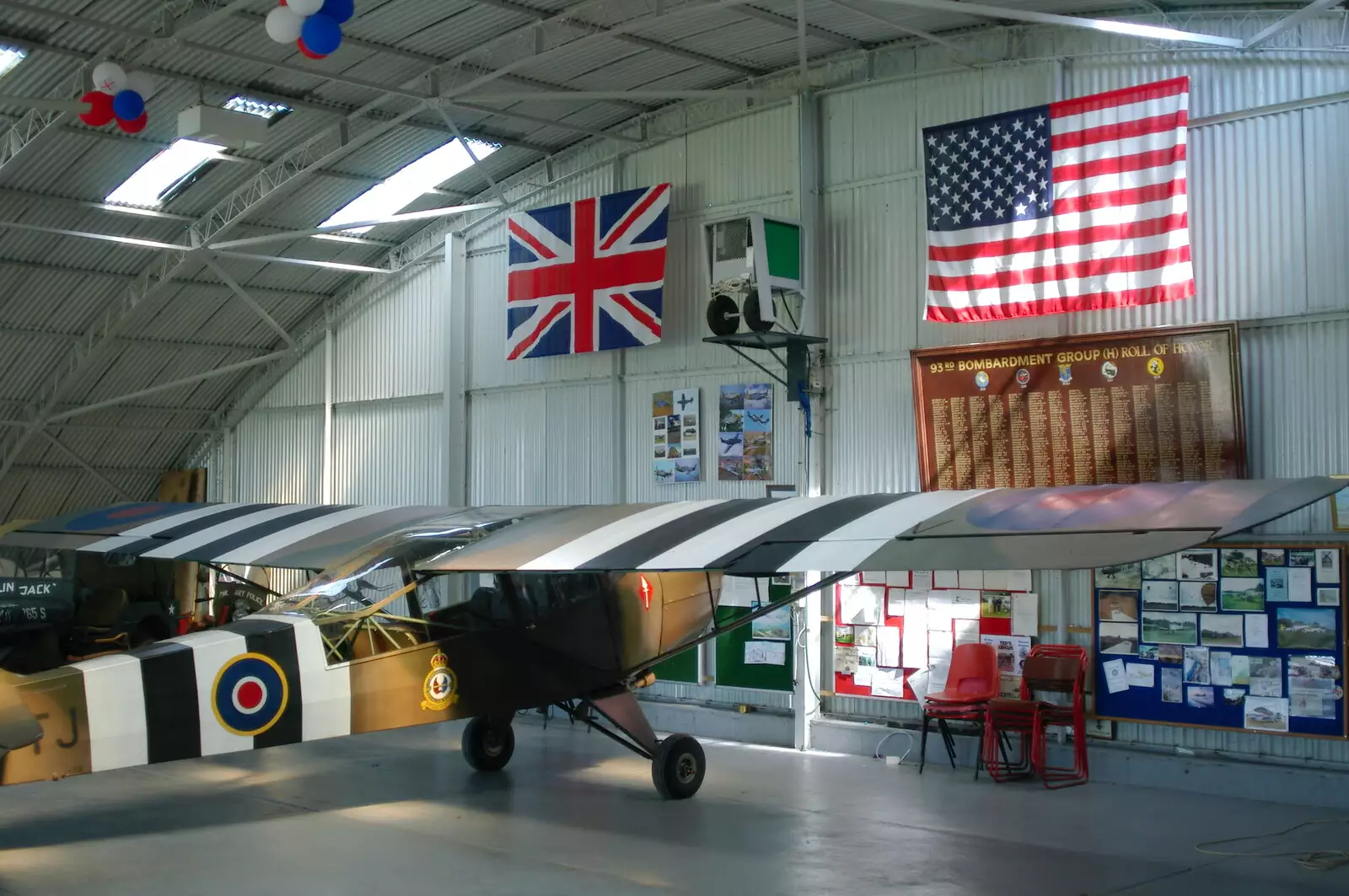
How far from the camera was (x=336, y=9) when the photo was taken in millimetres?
8766

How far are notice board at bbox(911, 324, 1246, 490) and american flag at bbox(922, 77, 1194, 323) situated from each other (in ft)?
1.24

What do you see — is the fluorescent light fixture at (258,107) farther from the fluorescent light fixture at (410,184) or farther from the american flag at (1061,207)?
the american flag at (1061,207)

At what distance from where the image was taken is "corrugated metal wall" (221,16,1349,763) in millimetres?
9195

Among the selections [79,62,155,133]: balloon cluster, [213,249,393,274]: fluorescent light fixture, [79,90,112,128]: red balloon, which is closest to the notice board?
[79,62,155,133]: balloon cluster

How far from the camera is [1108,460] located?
32.3 feet

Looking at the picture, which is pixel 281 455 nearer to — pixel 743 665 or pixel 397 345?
pixel 397 345

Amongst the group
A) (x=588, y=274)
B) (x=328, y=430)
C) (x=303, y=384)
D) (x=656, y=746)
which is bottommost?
(x=656, y=746)

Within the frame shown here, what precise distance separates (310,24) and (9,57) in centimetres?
515

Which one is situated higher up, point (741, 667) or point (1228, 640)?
point (1228, 640)

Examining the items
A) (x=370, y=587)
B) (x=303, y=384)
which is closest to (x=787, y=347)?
(x=370, y=587)

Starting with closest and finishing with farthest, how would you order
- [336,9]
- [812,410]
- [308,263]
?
Answer: [336,9]
[812,410]
[308,263]

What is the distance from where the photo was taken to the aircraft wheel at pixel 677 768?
8.93 m

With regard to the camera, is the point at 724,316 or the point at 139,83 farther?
the point at 724,316

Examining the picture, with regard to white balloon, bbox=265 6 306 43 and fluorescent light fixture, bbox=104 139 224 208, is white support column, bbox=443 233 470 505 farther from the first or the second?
white balloon, bbox=265 6 306 43
